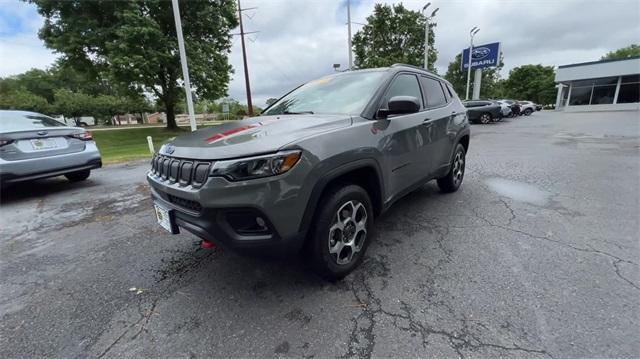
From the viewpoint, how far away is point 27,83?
56.3 metres

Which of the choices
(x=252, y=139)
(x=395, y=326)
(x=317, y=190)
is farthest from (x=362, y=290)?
(x=252, y=139)

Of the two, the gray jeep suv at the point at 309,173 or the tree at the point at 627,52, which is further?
the tree at the point at 627,52

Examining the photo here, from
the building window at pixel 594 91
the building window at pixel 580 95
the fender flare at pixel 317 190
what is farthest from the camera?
the building window at pixel 580 95

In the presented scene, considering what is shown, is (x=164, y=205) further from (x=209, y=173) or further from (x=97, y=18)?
(x=97, y=18)

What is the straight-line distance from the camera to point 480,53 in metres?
31.9

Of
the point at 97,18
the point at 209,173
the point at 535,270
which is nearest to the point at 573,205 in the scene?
the point at 535,270

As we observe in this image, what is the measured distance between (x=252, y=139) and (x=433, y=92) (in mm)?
2853

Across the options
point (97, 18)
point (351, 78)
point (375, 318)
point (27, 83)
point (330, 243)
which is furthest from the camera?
point (27, 83)

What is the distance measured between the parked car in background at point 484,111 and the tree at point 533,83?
2172 inches

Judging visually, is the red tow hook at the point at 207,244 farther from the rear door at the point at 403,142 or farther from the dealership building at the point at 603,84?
the dealership building at the point at 603,84

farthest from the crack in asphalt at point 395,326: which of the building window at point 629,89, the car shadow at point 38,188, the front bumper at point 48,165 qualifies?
the building window at point 629,89

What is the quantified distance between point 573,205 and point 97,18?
2450 centimetres

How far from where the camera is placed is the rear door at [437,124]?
3477 millimetres

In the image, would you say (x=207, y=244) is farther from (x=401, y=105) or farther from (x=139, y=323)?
(x=401, y=105)
